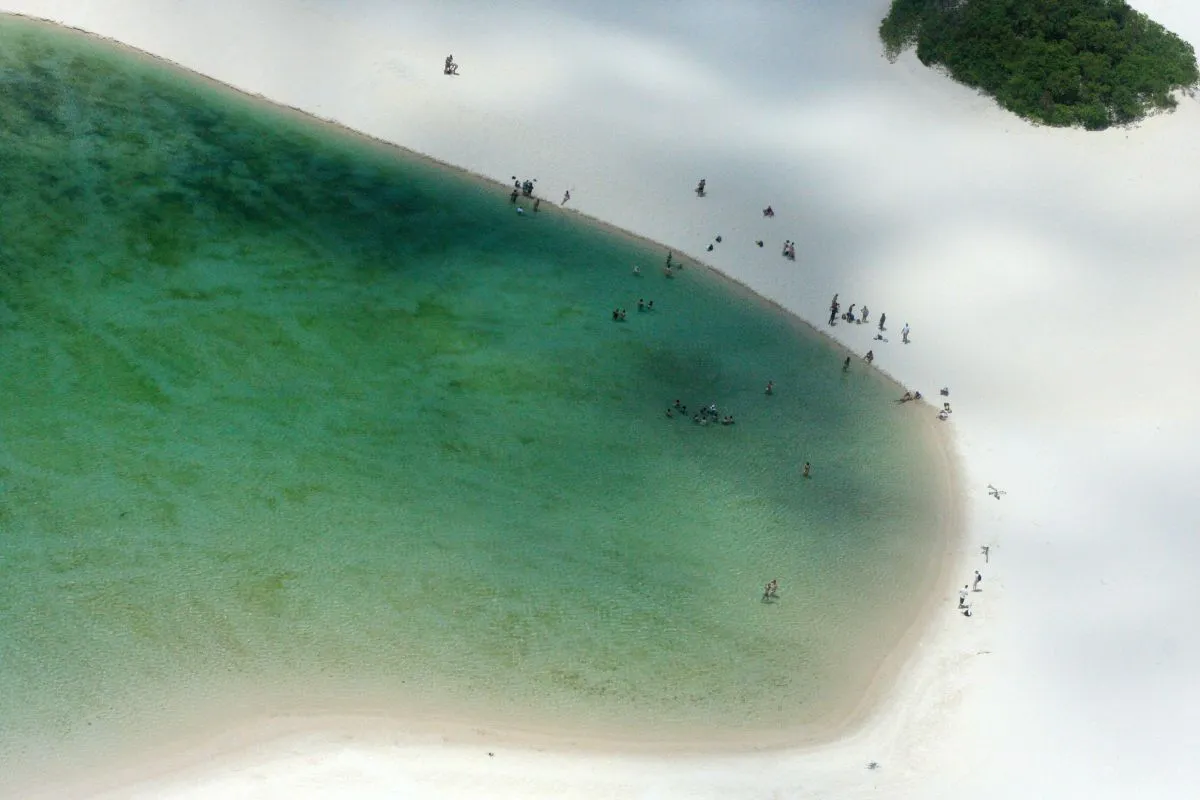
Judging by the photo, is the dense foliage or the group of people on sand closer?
the group of people on sand

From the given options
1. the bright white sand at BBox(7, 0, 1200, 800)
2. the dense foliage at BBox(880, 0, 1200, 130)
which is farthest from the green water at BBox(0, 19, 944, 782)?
the dense foliage at BBox(880, 0, 1200, 130)

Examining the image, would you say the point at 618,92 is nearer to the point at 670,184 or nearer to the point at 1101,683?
the point at 670,184

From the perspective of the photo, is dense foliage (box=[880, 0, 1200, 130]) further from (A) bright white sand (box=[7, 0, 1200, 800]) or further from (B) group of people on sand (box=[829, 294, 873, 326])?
(B) group of people on sand (box=[829, 294, 873, 326])

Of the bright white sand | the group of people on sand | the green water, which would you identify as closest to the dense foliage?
the bright white sand

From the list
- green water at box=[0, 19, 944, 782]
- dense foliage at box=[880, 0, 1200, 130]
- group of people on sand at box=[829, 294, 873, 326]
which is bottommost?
green water at box=[0, 19, 944, 782]

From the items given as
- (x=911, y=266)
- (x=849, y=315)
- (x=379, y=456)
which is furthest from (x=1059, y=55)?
(x=379, y=456)

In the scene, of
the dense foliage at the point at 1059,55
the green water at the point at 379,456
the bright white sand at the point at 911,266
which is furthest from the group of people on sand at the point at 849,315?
the dense foliage at the point at 1059,55

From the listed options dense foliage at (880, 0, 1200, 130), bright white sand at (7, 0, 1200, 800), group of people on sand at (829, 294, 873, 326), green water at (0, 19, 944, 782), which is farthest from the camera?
dense foliage at (880, 0, 1200, 130)

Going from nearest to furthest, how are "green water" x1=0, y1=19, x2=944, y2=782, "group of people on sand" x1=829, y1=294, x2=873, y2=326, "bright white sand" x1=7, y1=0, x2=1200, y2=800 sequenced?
1. "bright white sand" x1=7, y1=0, x2=1200, y2=800
2. "green water" x1=0, y1=19, x2=944, y2=782
3. "group of people on sand" x1=829, y1=294, x2=873, y2=326

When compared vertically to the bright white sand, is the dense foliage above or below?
above
